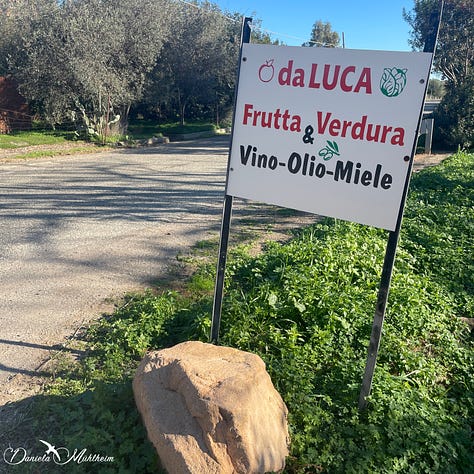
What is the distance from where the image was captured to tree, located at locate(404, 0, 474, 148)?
1967cm

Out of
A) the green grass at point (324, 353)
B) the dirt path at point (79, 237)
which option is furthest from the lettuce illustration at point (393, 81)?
the dirt path at point (79, 237)

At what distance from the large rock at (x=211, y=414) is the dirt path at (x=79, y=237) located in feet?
3.33

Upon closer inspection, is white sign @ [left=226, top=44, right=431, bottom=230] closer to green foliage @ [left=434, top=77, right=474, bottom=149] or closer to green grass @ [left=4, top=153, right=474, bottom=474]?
green grass @ [left=4, top=153, right=474, bottom=474]

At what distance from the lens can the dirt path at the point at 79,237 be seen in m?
3.71

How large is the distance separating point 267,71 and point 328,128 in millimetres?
505

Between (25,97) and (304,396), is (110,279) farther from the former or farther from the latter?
(25,97)

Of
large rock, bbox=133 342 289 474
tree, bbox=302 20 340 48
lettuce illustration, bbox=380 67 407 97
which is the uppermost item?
tree, bbox=302 20 340 48

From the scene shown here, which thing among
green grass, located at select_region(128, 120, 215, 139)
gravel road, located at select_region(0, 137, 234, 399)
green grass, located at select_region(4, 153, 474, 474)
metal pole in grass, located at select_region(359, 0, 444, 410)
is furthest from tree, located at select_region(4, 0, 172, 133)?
metal pole in grass, located at select_region(359, 0, 444, 410)

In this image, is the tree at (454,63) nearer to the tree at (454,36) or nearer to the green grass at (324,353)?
the tree at (454,36)

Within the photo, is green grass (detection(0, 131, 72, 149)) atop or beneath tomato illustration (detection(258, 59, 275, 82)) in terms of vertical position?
beneath

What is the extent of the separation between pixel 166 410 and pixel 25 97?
18.4 metres

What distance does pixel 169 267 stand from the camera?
205 inches

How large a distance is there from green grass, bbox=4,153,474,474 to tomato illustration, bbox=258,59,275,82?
5.71ft

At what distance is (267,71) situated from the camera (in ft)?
9.01
